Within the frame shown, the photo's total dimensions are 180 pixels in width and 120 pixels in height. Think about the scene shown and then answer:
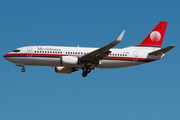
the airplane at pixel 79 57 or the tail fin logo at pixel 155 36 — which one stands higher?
the tail fin logo at pixel 155 36

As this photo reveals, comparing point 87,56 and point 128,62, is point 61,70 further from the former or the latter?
point 128,62

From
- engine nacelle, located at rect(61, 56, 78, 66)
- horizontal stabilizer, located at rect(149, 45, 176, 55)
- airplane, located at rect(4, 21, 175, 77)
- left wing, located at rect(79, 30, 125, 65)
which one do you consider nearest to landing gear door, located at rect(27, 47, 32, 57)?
airplane, located at rect(4, 21, 175, 77)

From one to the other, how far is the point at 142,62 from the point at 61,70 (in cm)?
1210

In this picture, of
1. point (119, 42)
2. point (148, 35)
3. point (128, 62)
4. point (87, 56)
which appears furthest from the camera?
point (148, 35)

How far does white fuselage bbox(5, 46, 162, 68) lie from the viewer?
1884 inches

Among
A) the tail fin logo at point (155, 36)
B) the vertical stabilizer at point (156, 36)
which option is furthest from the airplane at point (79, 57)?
the tail fin logo at point (155, 36)

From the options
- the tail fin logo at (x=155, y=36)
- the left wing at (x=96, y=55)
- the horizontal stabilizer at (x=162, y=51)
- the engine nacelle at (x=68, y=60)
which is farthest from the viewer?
the tail fin logo at (x=155, y=36)

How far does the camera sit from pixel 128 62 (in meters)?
49.9

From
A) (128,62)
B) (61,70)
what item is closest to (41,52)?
(61,70)

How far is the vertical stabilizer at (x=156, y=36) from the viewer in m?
53.0

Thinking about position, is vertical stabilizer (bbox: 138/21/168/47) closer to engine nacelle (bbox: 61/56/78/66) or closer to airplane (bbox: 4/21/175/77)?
airplane (bbox: 4/21/175/77)

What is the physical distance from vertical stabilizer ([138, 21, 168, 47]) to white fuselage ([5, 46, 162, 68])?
2.45 m

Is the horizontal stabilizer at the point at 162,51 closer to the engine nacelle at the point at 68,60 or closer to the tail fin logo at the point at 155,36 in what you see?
the tail fin logo at the point at 155,36

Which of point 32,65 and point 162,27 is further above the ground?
point 162,27
